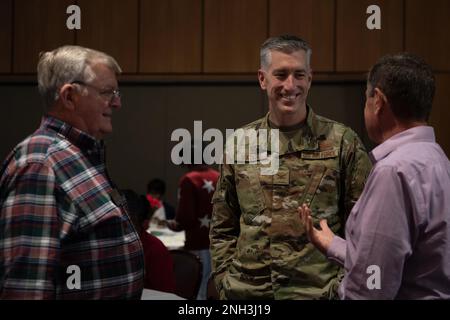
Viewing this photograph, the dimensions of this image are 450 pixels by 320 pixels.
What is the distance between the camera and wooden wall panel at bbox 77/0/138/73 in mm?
6664

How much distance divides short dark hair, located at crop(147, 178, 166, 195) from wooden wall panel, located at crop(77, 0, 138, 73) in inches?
53.4

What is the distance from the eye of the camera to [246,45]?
21.6 feet

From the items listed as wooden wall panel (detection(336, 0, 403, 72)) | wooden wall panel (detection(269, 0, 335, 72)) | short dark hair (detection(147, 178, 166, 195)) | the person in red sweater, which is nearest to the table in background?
the person in red sweater

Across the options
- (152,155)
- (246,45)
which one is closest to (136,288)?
(246,45)

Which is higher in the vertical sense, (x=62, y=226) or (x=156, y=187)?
(x=62, y=226)

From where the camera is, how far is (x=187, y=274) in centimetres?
328

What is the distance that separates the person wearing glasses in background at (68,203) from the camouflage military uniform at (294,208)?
1.85 feet

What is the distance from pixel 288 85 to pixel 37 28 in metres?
5.14

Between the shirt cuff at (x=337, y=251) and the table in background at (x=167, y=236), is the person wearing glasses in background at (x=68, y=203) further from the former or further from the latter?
the table in background at (x=167, y=236)

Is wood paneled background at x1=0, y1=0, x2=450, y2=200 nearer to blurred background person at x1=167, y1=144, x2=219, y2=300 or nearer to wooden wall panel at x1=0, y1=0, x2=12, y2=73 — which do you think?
wooden wall panel at x1=0, y1=0, x2=12, y2=73

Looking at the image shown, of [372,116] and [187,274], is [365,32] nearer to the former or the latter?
[187,274]

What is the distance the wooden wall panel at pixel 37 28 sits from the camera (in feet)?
22.1

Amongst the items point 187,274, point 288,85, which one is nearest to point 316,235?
point 288,85

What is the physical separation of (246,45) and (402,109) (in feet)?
16.5
